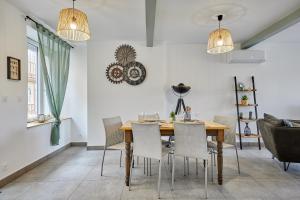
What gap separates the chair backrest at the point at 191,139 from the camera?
2486mm

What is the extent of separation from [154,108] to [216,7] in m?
2.53

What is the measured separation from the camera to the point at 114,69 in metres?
4.82

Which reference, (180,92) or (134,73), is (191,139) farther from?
(134,73)

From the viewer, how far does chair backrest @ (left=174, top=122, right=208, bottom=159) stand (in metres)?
2.49

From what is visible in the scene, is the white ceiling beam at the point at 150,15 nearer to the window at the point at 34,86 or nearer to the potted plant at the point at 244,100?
the window at the point at 34,86

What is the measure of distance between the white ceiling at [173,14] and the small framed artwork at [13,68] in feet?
2.58

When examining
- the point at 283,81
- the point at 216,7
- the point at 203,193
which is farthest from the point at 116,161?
the point at 283,81

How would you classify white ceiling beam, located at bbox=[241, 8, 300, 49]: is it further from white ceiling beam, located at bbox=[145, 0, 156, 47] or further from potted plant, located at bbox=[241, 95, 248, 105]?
white ceiling beam, located at bbox=[145, 0, 156, 47]

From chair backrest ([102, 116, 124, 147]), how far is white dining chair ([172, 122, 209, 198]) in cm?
109

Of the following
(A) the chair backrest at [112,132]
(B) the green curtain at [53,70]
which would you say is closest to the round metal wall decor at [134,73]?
(B) the green curtain at [53,70]

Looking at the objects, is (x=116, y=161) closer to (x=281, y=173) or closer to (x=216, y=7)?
(x=281, y=173)

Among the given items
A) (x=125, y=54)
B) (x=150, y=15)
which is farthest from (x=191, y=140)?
(x=125, y=54)

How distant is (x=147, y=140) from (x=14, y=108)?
201 cm

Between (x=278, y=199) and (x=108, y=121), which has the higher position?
(x=108, y=121)
